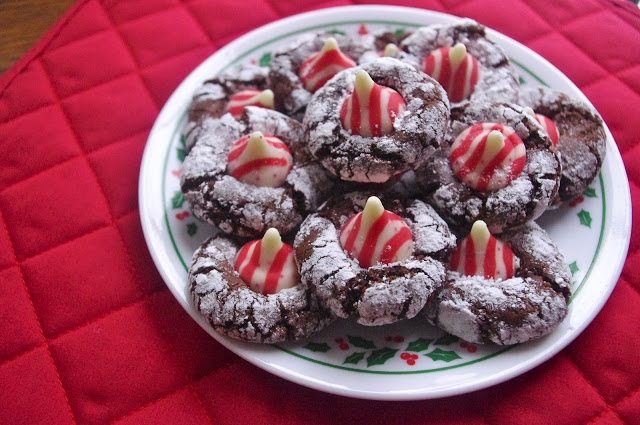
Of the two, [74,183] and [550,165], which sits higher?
[550,165]

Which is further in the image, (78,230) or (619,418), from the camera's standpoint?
(78,230)

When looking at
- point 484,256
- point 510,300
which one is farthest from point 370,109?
point 510,300

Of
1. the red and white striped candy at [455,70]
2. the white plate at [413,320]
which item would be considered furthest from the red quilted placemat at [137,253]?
the red and white striped candy at [455,70]

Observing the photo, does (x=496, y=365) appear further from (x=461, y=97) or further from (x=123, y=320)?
(x=123, y=320)

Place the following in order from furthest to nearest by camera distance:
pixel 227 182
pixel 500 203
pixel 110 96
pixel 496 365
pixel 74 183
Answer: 1. pixel 110 96
2. pixel 74 183
3. pixel 227 182
4. pixel 500 203
5. pixel 496 365

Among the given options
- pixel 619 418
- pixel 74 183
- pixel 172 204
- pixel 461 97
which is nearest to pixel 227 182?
pixel 172 204

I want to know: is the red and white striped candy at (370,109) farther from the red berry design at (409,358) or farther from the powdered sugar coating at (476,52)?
the red berry design at (409,358)

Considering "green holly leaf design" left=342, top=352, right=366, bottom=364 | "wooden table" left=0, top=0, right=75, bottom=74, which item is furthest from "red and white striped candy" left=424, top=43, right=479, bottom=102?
"wooden table" left=0, top=0, right=75, bottom=74
